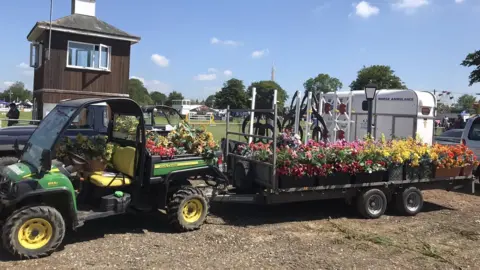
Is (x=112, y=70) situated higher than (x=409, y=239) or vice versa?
(x=112, y=70)

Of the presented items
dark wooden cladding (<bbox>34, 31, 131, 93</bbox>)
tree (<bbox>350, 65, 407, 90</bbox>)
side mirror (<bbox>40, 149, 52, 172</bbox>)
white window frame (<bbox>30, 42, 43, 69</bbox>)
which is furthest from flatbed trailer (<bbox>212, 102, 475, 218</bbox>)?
tree (<bbox>350, 65, 407, 90</bbox>)

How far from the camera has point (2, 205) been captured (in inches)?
191

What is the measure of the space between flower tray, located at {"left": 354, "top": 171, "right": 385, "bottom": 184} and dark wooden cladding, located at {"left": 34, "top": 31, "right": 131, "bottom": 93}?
Result: 1652 centimetres

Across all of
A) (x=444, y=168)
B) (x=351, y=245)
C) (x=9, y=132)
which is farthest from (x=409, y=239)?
(x=9, y=132)

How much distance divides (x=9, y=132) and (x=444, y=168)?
345 inches

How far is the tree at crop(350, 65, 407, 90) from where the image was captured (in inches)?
2263

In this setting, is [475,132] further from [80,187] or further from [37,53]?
[37,53]

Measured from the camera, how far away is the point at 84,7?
70.2 feet

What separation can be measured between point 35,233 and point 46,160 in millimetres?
859

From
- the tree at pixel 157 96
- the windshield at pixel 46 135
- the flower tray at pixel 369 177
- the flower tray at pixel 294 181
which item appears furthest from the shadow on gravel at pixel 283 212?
the tree at pixel 157 96

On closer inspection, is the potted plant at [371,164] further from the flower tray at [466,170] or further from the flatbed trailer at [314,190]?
the flower tray at [466,170]

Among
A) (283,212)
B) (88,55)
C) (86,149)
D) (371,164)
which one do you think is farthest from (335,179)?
(88,55)

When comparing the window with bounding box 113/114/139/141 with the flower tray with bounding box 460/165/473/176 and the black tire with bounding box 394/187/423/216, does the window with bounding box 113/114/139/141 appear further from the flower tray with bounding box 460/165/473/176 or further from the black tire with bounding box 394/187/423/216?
the flower tray with bounding box 460/165/473/176

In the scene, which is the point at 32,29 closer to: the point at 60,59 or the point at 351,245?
the point at 60,59
